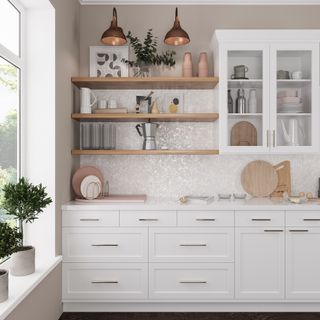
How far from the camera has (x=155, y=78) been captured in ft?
10.3

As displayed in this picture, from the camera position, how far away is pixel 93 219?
286 cm

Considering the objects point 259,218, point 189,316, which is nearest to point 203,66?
point 259,218

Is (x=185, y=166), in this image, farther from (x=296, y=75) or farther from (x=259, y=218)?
(x=296, y=75)

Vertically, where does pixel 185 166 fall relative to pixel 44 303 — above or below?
above

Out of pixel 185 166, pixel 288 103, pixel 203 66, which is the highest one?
pixel 203 66

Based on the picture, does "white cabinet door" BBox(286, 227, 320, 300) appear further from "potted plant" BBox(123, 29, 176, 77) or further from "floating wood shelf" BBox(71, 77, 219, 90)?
"potted plant" BBox(123, 29, 176, 77)

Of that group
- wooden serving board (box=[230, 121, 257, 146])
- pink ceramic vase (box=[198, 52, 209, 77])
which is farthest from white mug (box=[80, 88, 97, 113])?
wooden serving board (box=[230, 121, 257, 146])

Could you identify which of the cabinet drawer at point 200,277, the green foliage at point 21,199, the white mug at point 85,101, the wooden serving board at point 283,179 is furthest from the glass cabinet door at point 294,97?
the green foliage at point 21,199

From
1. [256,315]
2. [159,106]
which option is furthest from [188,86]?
[256,315]

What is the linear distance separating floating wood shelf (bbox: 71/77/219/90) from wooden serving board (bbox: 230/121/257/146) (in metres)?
0.46

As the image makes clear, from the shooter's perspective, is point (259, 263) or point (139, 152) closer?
point (259, 263)

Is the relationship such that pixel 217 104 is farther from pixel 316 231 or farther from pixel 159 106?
pixel 316 231

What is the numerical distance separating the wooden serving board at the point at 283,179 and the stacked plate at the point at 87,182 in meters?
1.65

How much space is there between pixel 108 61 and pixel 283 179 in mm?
2041
